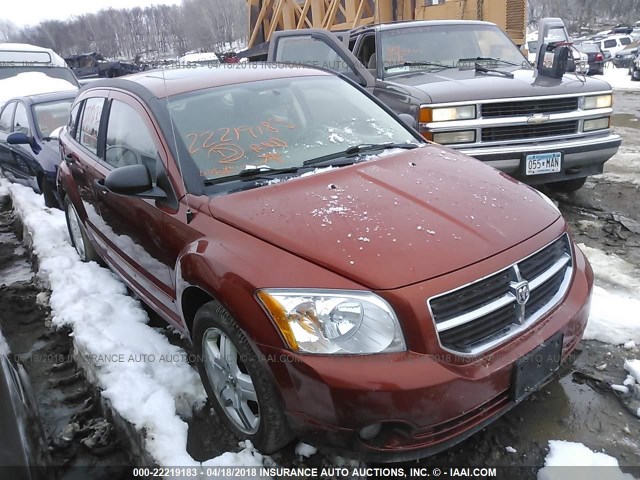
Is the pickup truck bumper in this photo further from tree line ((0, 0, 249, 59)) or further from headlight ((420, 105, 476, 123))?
tree line ((0, 0, 249, 59))

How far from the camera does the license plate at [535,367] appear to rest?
85.4 inches

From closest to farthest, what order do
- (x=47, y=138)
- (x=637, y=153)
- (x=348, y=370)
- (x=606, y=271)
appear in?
(x=348, y=370)
(x=606, y=271)
(x=47, y=138)
(x=637, y=153)

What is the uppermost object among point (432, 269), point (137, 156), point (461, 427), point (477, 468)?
point (137, 156)

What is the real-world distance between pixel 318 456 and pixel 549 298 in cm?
130

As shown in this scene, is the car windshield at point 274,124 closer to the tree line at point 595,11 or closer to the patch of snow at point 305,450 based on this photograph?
the patch of snow at point 305,450

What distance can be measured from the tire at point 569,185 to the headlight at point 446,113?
1678 millimetres

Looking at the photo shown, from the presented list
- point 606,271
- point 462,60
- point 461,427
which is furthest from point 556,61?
point 461,427

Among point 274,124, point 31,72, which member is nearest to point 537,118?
point 274,124

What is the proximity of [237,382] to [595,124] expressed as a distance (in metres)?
4.55

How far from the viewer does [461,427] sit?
2123mm

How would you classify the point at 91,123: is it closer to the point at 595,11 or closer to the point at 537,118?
the point at 537,118

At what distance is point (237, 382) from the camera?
95.4 inches

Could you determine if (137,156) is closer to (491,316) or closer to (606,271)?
(491,316)

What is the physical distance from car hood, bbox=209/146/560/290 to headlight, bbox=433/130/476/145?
78.5 inches
